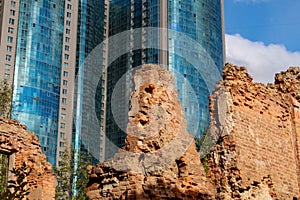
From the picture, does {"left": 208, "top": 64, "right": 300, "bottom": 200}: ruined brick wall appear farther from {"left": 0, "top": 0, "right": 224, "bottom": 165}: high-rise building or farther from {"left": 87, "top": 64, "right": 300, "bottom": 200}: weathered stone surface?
{"left": 0, "top": 0, "right": 224, "bottom": 165}: high-rise building

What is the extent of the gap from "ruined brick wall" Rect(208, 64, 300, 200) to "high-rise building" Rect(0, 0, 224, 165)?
4167 cm

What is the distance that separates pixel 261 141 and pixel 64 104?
5209 centimetres

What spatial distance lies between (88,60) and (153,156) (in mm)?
58865

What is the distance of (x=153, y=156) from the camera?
927 cm

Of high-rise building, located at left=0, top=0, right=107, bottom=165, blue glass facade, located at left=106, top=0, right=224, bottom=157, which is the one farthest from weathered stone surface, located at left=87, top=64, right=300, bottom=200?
high-rise building, located at left=0, top=0, right=107, bottom=165

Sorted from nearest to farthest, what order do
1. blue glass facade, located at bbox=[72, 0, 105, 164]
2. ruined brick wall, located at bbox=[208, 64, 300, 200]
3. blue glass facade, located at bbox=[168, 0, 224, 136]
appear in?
ruined brick wall, located at bbox=[208, 64, 300, 200]
blue glass facade, located at bbox=[168, 0, 224, 136]
blue glass facade, located at bbox=[72, 0, 105, 164]

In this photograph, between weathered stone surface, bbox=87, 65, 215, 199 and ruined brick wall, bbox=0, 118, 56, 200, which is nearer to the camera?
weathered stone surface, bbox=87, 65, 215, 199

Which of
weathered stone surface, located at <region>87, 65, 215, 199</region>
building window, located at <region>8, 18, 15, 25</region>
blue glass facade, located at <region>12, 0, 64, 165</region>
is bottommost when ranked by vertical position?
weathered stone surface, located at <region>87, 65, 215, 199</region>

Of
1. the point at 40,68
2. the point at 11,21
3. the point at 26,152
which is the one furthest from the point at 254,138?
the point at 11,21

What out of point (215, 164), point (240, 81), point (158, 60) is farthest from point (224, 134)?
point (158, 60)

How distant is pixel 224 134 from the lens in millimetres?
11594

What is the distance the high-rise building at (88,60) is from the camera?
5975cm

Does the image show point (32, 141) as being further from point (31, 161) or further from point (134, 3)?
point (134, 3)

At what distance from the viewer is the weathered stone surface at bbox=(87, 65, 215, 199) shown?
29.7 feet
